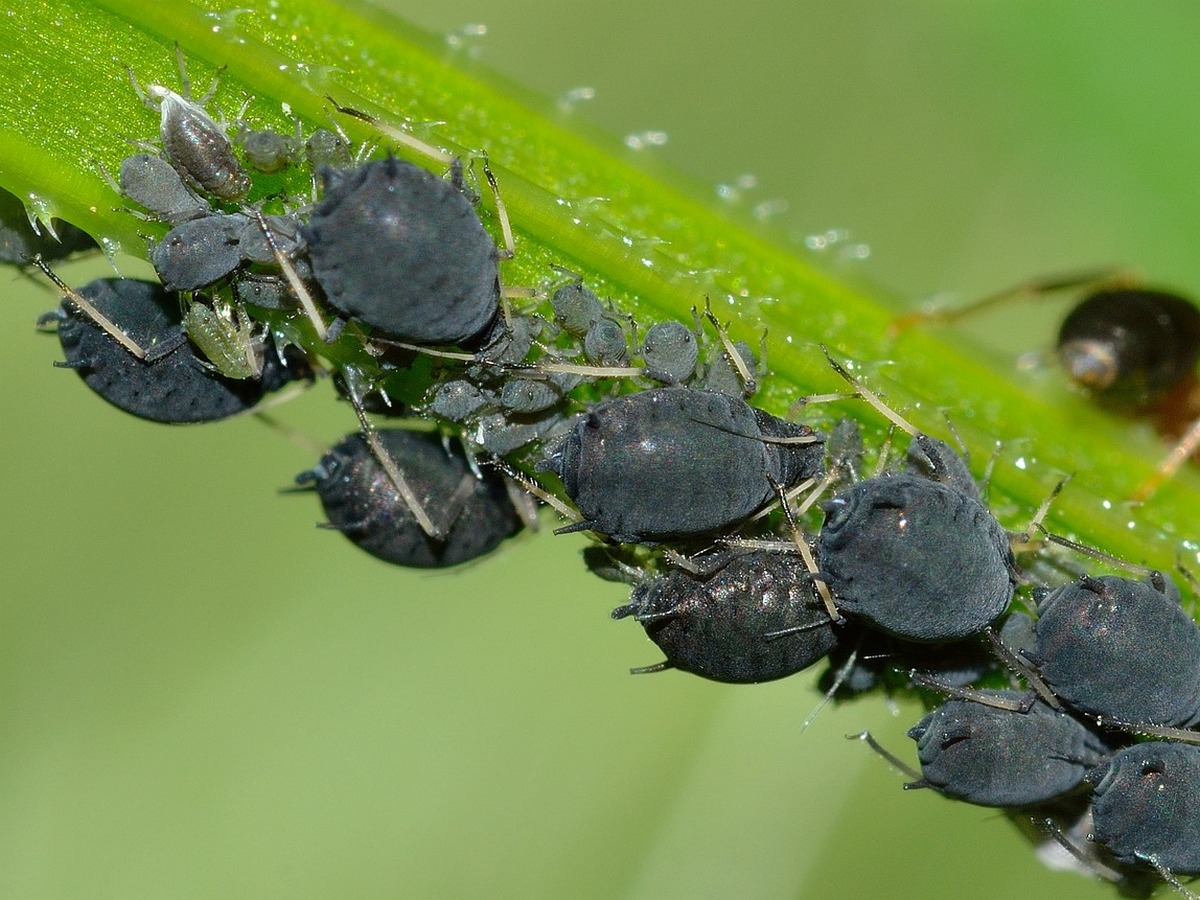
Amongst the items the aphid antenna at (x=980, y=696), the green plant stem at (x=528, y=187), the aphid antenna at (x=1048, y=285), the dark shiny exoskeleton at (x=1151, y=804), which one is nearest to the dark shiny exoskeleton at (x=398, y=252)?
the green plant stem at (x=528, y=187)

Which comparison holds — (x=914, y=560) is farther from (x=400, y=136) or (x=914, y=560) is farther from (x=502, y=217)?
(x=400, y=136)

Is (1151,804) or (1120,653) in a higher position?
(1120,653)

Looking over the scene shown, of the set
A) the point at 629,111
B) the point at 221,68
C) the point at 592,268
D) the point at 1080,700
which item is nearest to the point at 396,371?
the point at 592,268

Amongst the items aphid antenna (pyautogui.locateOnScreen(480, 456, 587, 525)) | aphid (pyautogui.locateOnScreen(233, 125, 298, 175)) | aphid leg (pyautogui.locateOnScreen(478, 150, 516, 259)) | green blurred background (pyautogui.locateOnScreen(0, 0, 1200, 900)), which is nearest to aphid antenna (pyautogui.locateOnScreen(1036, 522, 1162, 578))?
aphid antenna (pyautogui.locateOnScreen(480, 456, 587, 525))

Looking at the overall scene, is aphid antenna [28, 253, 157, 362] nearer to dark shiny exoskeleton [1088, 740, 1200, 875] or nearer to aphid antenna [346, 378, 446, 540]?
aphid antenna [346, 378, 446, 540]

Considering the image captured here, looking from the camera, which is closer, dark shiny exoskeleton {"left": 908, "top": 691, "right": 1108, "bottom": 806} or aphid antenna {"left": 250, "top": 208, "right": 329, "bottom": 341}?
aphid antenna {"left": 250, "top": 208, "right": 329, "bottom": 341}

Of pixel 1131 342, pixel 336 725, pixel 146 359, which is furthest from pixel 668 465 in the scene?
pixel 1131 342
